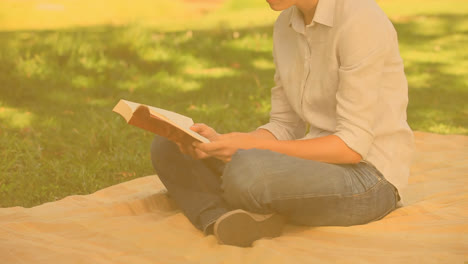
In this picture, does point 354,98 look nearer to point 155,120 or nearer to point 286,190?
point 286,190

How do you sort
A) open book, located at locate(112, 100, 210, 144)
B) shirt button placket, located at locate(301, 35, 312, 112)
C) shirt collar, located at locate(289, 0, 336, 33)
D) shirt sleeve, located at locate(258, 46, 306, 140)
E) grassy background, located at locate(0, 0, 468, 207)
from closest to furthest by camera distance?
open book, located at locate(112, 100, 210, 144)
shirt collar, located at locate(289, 0, 336, 33)
shirt button placket, located at locate(301, 35, 312, 112)
shirt sleeve, located at locate(258, 46, 306, 140)
grassy background, located at locate(0, 0, 468, 207)

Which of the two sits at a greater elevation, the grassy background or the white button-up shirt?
the white button-up shirt

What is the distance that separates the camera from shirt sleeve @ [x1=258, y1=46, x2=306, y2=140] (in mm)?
3125

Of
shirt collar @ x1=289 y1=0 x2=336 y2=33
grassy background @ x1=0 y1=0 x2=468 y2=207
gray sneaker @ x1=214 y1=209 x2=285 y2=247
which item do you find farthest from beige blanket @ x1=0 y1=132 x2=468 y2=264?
shirt collar @ x1=289 y1=0 x2=336 y2=33

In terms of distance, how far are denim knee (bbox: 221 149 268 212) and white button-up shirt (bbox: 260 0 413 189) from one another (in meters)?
0.38

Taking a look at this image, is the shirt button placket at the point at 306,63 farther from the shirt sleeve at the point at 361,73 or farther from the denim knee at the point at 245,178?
the denim knee at the point at 245,178

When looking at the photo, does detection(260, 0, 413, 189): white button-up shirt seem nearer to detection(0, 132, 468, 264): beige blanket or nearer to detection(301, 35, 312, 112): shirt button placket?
detection(301, 35, 312, 112): shirt button placket

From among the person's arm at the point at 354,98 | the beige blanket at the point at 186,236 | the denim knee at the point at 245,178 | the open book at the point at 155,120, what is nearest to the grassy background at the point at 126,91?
the beige blanket at the point at 186,236

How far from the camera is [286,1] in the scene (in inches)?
103

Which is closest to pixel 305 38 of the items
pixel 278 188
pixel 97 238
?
pixel 278 188

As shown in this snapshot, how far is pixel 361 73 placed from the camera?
8.36 ft

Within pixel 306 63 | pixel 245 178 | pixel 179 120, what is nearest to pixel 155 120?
pixel 179 120

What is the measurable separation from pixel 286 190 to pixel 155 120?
0.57 m

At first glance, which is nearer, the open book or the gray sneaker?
the open book
